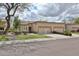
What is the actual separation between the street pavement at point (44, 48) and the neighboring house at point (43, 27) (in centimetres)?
29

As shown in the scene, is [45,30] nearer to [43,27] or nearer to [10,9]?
[43,27]

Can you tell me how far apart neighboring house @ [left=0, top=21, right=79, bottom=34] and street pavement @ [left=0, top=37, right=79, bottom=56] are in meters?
0.29

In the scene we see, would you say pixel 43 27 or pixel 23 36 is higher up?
pixel 43 27

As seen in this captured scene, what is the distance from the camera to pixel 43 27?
5609mm

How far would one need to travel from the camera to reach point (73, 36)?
5.56 meters

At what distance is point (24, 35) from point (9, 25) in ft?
1.48

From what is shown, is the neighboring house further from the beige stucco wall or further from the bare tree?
the bare tree

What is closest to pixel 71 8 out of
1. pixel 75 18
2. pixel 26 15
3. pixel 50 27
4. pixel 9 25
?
pixel 75 18

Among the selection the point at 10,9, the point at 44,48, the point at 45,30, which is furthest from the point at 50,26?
the point at 10,9

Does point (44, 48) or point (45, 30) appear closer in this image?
point (44, 48)

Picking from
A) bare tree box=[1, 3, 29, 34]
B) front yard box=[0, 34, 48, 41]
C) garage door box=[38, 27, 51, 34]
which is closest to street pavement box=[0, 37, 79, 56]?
front yard box=[0, 34, 48, 41]

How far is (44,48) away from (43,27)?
0.61 m

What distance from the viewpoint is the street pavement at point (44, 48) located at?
16.6 feet

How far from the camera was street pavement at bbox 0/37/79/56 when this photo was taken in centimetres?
506
